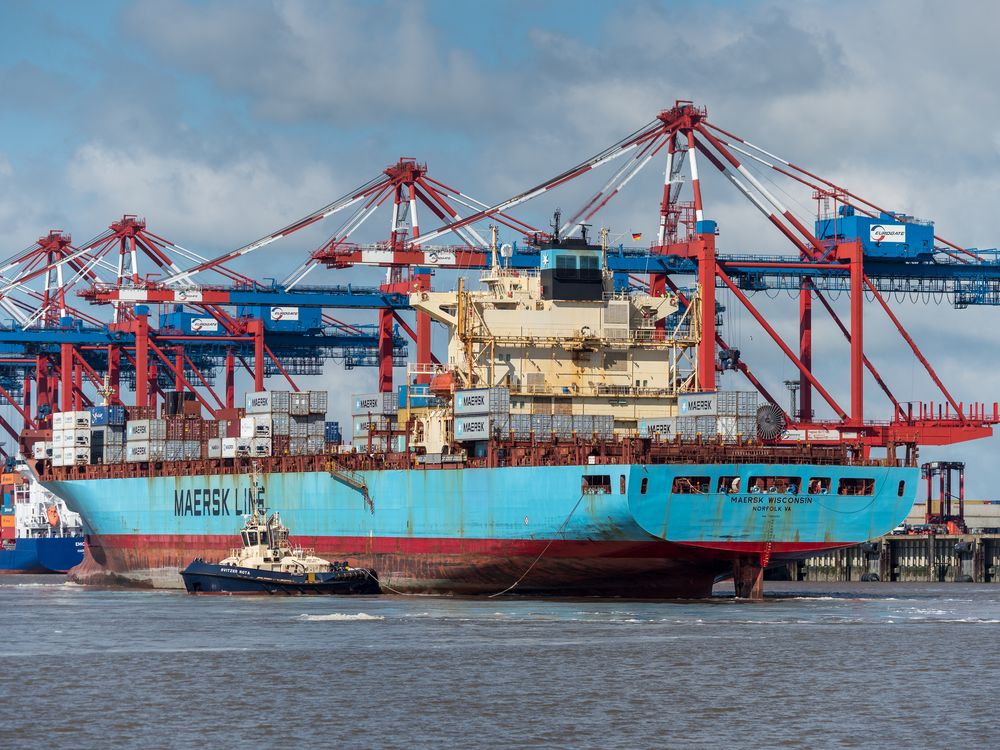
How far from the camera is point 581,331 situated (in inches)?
2625

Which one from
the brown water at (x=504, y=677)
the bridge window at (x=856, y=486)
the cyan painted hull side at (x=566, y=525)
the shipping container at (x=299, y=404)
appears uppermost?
the shipping container at (x=299, y=404)

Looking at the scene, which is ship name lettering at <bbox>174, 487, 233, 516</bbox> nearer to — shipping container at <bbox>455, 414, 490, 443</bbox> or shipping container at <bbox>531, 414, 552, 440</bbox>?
shipping container at <bbox>455, 414, 490, 443</bbox>

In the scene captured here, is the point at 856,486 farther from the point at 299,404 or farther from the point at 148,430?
the point at 148,430

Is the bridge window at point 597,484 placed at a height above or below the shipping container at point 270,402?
below

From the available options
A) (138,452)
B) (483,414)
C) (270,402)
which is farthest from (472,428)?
(138,452)

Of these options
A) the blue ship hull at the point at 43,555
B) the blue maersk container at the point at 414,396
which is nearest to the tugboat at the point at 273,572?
the blue maersk container at the point at 414,396

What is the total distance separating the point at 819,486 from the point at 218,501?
A: 94.5ft

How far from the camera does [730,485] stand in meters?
58.8

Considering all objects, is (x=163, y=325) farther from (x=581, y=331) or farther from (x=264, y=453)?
(x=581, y=331)

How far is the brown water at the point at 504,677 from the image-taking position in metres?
33.1

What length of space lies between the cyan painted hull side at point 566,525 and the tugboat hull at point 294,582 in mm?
1874

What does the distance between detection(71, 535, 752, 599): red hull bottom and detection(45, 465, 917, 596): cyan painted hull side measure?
0.16 ft

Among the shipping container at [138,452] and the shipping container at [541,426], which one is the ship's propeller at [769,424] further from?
the shipping container at [138,452]

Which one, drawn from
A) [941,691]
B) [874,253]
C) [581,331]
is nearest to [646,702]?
[941,691]
